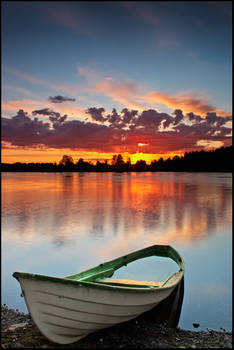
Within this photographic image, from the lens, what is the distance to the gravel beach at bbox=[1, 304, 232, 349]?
5.30 metres

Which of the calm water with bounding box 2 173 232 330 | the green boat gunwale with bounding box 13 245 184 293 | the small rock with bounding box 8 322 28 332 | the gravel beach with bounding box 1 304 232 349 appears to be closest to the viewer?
Result: the green boat gunwale with bounding box 13 245 184 293

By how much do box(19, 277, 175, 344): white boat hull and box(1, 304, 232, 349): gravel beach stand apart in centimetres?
26

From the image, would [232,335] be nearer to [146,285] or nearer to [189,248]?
[146,285]

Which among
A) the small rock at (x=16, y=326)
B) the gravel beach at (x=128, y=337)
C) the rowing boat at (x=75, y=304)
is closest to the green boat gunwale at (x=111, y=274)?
the rowing boat at (x=75, y=304)

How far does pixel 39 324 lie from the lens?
4996 millimetres

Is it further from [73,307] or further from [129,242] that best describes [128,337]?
[129,242]

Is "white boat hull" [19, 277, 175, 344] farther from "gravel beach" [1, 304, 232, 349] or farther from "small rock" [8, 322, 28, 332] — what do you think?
"small rock" [8, 322, 28, 332]

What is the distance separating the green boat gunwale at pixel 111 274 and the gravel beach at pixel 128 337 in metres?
0.85

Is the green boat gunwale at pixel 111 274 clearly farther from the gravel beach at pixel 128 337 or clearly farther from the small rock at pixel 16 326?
the small rock at pixel 16 326

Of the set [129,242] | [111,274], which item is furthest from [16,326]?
[129,242]

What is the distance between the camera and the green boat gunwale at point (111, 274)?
474cm

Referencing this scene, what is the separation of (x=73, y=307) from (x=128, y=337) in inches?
58.1

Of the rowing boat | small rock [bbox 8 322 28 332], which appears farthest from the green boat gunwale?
small rock [bbox 8 322 28 332]

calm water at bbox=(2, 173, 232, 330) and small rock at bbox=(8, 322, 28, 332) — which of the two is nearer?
small rock at bbox=(8, 322, 28, 332)
